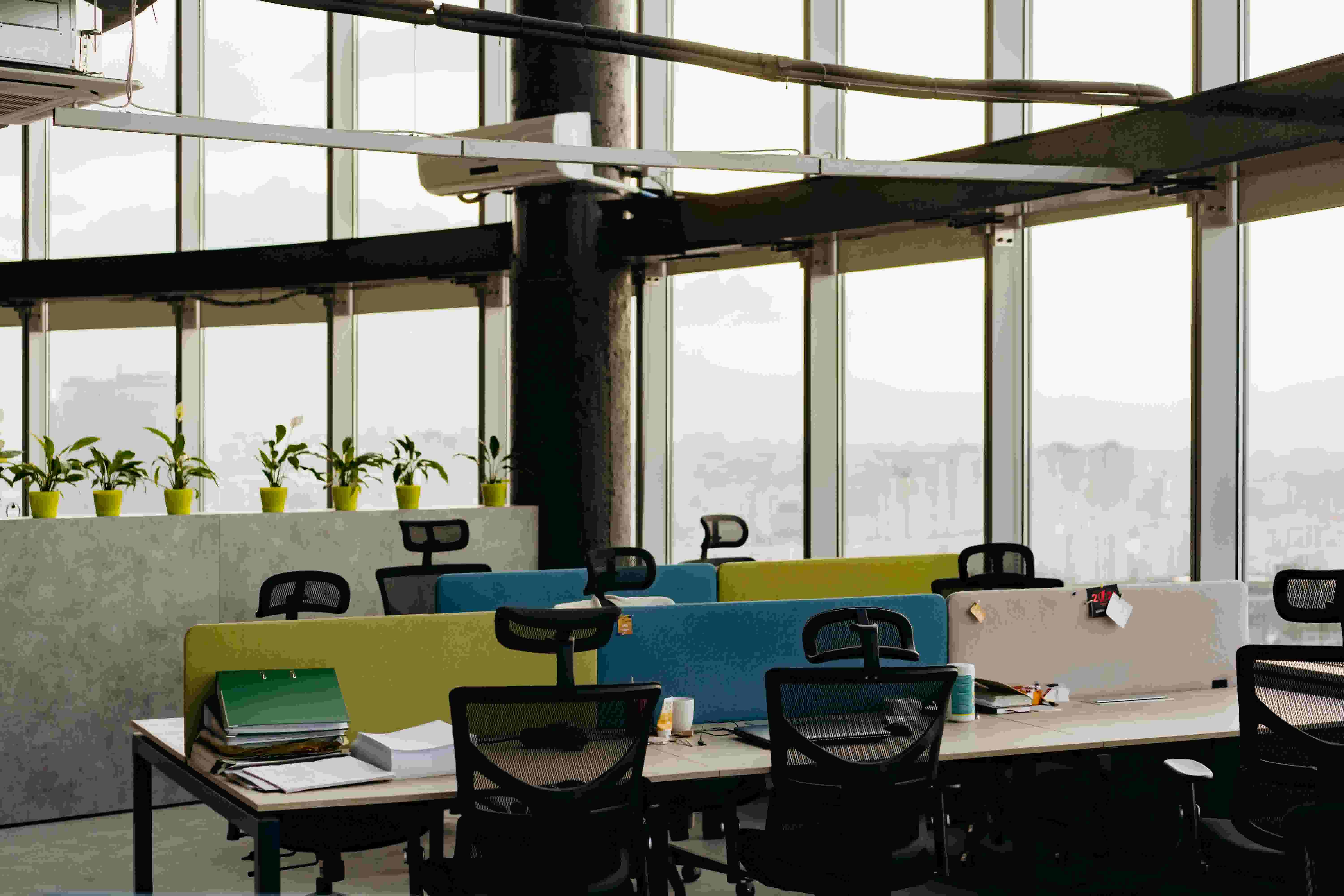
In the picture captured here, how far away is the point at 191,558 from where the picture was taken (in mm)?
6133

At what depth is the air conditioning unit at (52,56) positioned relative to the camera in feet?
10.9

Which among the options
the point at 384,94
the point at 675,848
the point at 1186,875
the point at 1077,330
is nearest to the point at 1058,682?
the point at 1186,875

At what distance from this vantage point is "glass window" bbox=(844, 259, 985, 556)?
7996mm

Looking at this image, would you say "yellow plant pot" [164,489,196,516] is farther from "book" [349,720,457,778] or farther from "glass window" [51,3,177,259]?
"glass window" [51,3,177,259]

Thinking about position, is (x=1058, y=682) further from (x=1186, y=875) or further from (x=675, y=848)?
(x=675, y=848)

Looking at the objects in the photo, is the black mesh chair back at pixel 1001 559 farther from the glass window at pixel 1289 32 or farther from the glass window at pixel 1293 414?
the glass window at pixel 1289 32

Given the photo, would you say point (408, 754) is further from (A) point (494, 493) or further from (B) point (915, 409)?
(B) point (915, 409)

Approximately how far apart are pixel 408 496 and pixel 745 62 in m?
3.11

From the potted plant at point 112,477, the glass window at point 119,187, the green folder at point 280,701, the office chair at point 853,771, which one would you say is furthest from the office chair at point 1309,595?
the glass window at point 119,187

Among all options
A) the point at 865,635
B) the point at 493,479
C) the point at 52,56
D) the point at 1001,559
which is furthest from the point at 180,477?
the point at 865,635

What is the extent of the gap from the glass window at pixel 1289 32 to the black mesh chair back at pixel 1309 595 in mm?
2438

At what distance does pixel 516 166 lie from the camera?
7441 millimetres

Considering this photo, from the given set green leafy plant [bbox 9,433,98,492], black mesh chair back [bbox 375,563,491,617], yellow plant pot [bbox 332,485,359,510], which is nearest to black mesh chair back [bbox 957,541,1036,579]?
black mesh chair back [bbox 375,563,491,617]

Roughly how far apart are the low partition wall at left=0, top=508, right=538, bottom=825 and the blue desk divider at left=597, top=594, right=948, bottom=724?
9.02 ft
